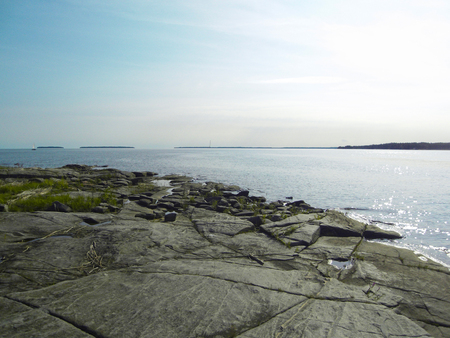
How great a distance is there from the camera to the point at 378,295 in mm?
4352

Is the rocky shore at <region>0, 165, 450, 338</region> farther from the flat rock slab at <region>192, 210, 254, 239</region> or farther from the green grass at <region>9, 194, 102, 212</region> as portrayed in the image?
the green grass at <region>9, 194, 102, 212</region>

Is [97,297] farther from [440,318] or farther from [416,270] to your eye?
[416,270]

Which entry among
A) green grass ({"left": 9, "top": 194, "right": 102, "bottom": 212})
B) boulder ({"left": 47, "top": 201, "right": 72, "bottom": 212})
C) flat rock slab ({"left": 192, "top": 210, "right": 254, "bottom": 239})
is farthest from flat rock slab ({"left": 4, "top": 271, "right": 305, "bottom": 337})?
green grass ({"left": 9, "top": 194, "right": 102, "bottom": 212})

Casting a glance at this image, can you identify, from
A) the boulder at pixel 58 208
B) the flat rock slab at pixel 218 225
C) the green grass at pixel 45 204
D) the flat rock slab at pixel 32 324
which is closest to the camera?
the flat rock slab at pixel 32 324

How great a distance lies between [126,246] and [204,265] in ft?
6.30

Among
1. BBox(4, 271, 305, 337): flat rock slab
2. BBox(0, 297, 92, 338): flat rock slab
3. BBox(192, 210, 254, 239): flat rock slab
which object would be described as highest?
BBox(0, 297, 92, 338): flat rock slab

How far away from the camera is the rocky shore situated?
3080 mm

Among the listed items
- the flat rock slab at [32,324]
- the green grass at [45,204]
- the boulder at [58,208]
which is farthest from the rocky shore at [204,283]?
the green grass at [45,204]

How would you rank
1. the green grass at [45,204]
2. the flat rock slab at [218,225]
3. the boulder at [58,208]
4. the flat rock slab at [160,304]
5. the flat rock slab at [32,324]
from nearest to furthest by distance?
the flat rock slab at [32,324] < the flat rock slab at [160,304] < the flat rock slab at [218,225] < the boulder at [58,208] < the green grass at [45,204]

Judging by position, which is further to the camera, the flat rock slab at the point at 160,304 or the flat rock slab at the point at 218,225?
the flat rock slab at the point at 218,225

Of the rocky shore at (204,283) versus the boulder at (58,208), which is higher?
the boulder at (58,208)

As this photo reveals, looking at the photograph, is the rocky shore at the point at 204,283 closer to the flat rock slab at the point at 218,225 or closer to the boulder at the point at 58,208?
the flat rock slab at the point at 218,225

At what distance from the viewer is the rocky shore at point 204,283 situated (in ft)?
10.1

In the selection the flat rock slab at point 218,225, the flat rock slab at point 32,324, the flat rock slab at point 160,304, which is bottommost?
the flat rock slab at point 218,225
